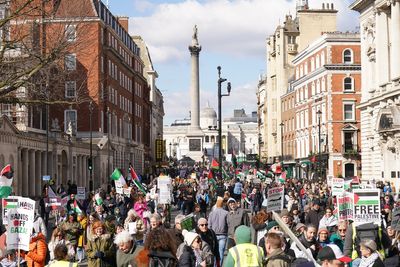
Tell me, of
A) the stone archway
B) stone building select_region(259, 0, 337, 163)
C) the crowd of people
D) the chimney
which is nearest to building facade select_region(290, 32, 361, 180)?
stone building select_region(259, 0, 337, 163)

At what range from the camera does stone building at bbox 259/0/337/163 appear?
305 feet

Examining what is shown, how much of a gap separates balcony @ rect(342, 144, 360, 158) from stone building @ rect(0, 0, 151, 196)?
22491 mm

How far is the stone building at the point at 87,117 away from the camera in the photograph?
3155 cm

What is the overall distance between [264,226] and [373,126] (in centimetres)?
4602

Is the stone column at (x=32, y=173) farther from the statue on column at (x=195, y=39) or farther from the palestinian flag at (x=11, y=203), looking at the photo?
the statue on column at (x=195, y=39)

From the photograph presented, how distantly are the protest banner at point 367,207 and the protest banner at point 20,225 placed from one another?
19.3ft

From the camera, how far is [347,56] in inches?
2864

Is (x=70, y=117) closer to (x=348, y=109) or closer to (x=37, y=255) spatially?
(x=348, y=109)

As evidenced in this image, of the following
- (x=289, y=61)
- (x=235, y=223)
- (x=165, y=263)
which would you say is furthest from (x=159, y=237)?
(x=289, y=61)

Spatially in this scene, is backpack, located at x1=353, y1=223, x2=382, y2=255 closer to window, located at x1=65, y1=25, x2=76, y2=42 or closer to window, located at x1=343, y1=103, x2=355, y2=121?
window, located at x1=65, y1=25, x2=76, y2=42

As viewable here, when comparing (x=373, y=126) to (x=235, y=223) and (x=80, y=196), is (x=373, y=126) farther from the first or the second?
(x=235, y=223)

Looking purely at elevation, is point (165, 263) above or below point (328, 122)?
below

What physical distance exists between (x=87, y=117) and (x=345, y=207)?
54854 mm

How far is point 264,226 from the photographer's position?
1470 cm
